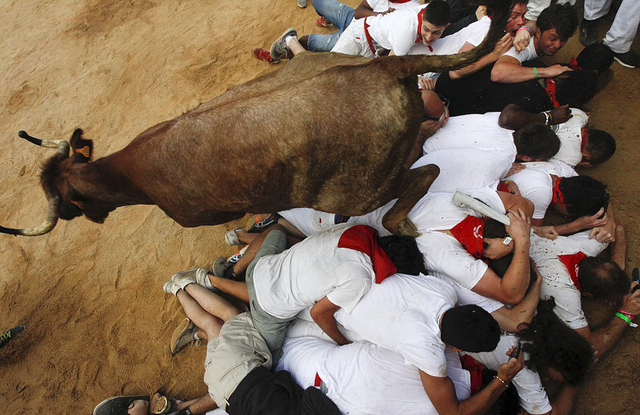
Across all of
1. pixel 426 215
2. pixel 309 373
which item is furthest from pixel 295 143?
pixel 309 373

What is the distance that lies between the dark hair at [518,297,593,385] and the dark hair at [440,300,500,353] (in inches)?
24.9

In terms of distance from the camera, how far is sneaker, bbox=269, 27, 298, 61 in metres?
5.74

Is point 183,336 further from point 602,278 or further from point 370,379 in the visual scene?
point 602,278

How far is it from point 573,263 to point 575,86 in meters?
2.10

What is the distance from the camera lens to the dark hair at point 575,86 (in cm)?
425

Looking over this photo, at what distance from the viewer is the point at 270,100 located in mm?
2840

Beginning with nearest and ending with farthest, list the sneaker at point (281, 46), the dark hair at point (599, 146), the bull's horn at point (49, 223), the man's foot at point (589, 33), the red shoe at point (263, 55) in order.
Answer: the bull's horn at point (49, 223) → the dark hair at point (599, 146) → the man's foot at point (589, 33) → the sneaker at point (281, 46) → the red shoe at point (263, 55)

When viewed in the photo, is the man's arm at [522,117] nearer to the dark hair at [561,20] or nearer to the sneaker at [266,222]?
the dark hair at [561,20]

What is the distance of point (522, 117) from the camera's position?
4008 mm

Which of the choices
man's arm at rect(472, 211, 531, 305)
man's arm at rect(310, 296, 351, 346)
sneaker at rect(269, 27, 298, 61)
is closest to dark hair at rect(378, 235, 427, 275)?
man's arm at rect(472, 211, 531, 305)

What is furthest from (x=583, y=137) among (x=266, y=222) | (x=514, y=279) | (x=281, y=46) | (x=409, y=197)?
(x=281, y=46)

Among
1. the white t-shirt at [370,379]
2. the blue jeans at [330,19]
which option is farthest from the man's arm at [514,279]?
the blue jeans at [330,19]

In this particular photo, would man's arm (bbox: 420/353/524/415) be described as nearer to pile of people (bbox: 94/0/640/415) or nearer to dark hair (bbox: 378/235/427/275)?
pile of people (bbox: 94/0/640/415)

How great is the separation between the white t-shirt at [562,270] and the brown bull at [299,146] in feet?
4.34
